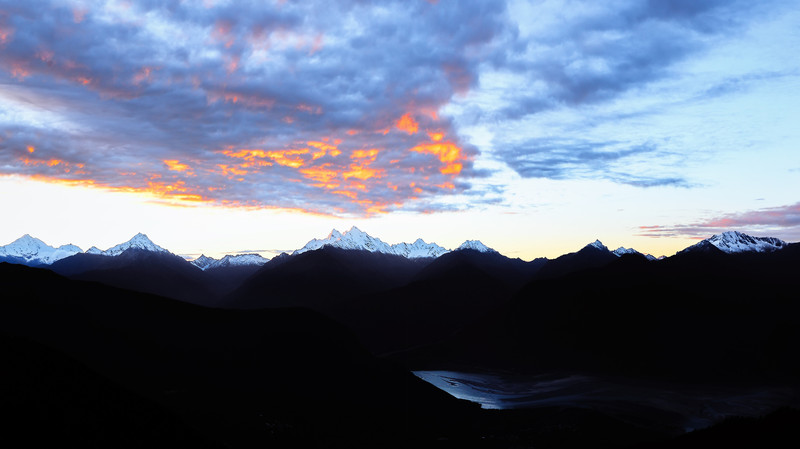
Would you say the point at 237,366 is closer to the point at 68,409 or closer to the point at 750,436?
the point at 68,409

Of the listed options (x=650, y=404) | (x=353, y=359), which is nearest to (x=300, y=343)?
(x=353, y=359)

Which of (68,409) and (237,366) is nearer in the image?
(68,409)

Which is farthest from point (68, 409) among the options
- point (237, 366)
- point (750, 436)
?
point (750, 436)

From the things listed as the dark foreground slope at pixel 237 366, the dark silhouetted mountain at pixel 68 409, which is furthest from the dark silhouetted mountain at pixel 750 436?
the dark silhouetted mountain at pixel 68 409

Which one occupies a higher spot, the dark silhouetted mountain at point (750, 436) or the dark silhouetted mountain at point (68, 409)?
the dark silhouetted mountain at point (68, 409)

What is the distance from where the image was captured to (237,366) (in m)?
137

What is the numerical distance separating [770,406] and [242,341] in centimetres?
18745

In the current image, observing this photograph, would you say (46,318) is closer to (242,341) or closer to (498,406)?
(242,341)

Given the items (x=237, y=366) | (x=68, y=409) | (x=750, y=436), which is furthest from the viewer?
(x=237, y=366)

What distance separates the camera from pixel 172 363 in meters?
→ 129

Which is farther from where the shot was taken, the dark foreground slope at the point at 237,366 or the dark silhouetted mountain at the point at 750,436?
the dark foreground slope at the point at 237,366

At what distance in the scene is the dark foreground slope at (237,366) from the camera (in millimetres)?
114312

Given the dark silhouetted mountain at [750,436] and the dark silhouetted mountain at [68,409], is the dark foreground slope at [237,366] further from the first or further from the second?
the dark silhouetted mountain at [750,436]

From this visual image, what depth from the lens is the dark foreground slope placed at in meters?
114
